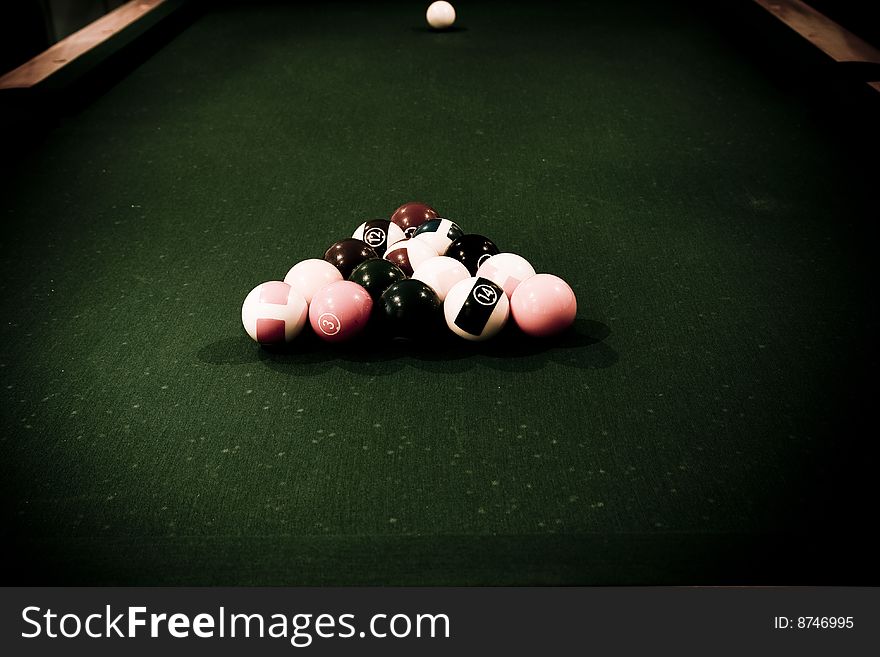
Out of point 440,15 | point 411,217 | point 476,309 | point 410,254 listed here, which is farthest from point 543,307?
point 440,15

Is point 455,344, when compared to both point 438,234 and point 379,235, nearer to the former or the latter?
point 438,234

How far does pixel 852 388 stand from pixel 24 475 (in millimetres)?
1978

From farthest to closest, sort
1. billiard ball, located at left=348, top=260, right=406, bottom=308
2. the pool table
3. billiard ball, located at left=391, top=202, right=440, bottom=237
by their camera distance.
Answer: billiard ball, located at left=391, top=202, right=440, bottom=237 < billiard ball, located at left=348, top=260, right=406, bottom=308 < the pool table

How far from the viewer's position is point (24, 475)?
81.8 inches

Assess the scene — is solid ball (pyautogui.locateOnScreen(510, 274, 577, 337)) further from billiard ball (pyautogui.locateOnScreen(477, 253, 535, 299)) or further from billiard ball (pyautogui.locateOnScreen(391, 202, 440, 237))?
billiard ball (pyautogui.locateOnScreen(391, 202, 440, 237))

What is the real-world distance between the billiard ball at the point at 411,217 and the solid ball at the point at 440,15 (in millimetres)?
3604

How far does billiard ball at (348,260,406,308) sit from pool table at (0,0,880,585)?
15 centimetres

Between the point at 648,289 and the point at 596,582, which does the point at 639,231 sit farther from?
the point at 596,582

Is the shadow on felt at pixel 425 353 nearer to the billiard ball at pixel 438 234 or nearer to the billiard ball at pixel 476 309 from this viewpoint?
the billiard ball at pixel 476 309

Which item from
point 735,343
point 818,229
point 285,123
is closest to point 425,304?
point 735,343

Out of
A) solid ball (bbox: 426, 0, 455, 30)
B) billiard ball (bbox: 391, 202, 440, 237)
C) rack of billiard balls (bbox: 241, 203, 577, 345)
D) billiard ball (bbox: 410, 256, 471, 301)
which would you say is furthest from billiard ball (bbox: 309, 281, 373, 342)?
solid ball (bbox: 426, 0, 455, 30)

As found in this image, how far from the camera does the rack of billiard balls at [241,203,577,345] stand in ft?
8.37

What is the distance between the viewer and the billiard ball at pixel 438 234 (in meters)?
2.91

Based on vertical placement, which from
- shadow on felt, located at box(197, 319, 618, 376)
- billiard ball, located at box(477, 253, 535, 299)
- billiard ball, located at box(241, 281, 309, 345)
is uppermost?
billiard ball, located at box(477, 253, 535, 299)
